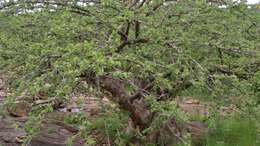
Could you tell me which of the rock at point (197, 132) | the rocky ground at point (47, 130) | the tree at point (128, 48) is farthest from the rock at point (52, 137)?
the rock at point (197, 132)

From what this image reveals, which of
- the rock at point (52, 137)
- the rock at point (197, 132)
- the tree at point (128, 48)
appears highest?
the tree at point (128, 48)

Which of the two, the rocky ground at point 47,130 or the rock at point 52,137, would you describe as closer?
the rocky ground at point 47,130

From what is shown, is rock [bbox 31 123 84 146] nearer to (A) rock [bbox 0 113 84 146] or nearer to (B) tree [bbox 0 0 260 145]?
(A) rock [bbox 0 113 84 146]

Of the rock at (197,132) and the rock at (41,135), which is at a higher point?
the rock at (41,135)

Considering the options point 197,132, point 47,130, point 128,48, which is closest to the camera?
point 128,48

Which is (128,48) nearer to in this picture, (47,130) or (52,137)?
(52,137)

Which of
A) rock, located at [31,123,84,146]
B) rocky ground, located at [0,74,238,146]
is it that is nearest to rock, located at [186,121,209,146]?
rocky ground, located at [0,74,238,146]

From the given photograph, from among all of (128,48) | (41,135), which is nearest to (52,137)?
(41,135)

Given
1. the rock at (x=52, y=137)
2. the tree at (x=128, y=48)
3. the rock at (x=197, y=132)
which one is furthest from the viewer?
the rock at (x=197, y=132)

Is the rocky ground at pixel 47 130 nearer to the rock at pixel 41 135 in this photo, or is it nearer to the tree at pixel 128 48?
the rock at pixel 41 135

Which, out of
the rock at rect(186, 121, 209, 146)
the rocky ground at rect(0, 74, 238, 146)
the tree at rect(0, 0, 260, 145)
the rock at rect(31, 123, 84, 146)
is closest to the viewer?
the tree at rect(0, 0, 260, 145)

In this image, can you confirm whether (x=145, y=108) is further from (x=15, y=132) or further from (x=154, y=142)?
(x=15, y=132)

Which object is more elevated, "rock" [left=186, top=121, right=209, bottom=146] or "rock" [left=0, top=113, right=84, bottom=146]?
"rock" [left=0, top=113, right=84, bottom=146]

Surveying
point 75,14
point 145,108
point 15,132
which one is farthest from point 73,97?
point 15,132
